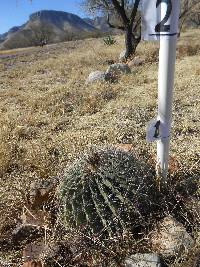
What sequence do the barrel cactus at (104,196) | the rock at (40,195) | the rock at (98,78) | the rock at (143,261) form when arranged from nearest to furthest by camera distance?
the rock at (143,261) < the barrel cactus at (104,196) < the rock at (40,195) < the rock at (98,78)

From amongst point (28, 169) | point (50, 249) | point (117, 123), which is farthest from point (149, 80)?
point (50, 249)

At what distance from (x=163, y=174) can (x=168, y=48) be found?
1035mm

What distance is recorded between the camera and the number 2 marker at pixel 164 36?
118 inches

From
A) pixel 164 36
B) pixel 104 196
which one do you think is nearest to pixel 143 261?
pixel 104 196

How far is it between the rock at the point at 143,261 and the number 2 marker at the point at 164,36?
3.06 feet

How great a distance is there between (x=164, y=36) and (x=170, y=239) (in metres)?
1.43

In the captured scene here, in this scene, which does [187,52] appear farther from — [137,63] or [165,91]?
[165,91]

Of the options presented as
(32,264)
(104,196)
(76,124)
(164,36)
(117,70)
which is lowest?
(117,70)

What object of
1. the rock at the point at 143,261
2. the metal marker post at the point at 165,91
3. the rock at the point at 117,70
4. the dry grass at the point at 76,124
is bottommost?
the rock at the point at 117,70

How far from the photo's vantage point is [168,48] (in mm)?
3117

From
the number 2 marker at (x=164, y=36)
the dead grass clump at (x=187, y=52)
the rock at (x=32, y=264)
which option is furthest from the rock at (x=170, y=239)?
the dead grass clump at (x=187, y=52)

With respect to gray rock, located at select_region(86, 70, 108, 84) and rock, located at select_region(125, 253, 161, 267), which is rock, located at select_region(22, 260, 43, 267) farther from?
gray rock, located at select_region(86, 70, 108, 84)

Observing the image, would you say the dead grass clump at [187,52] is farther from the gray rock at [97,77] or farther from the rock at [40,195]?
the rock at [40,195]

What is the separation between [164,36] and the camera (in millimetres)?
3070
